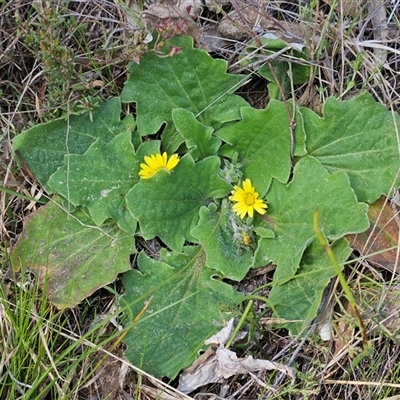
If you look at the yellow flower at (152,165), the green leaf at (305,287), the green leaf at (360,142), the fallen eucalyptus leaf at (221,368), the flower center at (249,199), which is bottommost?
the fallen eucalyptus leaf at (221,368)

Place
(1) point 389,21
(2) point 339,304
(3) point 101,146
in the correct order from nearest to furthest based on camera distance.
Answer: (2) point 339,304
(3) point 101,146
(1) point 389,21

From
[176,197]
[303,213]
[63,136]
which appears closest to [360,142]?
[303,213]

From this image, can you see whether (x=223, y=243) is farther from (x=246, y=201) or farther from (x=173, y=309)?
(x=173, y=309)

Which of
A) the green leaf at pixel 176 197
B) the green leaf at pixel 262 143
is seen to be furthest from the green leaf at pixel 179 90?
the green leaf at pixel 176 197

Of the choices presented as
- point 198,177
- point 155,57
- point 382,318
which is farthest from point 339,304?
point 155,57

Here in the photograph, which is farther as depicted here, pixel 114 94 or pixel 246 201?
pixel 114 94

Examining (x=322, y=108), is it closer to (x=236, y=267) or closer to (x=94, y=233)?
(x=236, y=267)

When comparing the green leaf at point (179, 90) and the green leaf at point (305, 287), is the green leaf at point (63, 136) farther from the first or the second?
the green leaf at point (305, 287)
